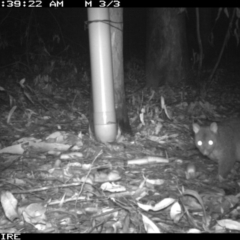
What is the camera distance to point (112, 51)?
535 centimetres

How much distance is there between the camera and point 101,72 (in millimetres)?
4812

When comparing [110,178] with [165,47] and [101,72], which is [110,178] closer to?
[101,72]

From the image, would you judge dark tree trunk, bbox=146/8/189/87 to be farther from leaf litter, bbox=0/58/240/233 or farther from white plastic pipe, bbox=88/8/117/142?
white plastic pipe, bbox=88/8/117/142

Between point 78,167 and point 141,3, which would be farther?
point 141,3

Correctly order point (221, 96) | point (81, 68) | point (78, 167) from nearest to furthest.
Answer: point (78, 167) < point (221, 96) < point (81, 68)

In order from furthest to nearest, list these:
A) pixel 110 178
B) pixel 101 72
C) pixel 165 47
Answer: pixel 165 47 < pixel 101 72 < pixel 110 178

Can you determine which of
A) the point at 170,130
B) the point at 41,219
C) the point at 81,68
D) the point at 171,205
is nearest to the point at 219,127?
the point at 170,130

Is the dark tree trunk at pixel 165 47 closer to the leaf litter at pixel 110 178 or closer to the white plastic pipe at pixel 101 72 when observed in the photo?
the leaf litter at pixel 110 178

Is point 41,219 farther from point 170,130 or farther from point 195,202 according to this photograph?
point 170,130

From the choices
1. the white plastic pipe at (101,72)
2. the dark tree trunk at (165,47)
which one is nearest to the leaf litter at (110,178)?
the white plastic pipe at (101,72)

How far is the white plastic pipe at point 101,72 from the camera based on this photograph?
4742mm

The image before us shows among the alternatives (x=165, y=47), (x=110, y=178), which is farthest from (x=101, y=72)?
→ (x=165, y=47)

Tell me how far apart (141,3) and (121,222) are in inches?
175

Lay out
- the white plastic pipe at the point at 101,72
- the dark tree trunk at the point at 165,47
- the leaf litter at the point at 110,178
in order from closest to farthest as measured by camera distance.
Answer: the leaf litter at the point at 110,178 < the white plastic pipe at the point at 101,72 < the dark tree trunk at the point at 165,47
